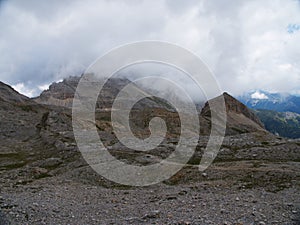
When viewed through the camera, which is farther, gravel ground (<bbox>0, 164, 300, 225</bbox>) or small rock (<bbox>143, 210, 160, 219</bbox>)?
small rock (<bbox>143, 210, 160, 219</bbox>)

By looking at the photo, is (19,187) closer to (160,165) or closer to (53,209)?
(53,209)

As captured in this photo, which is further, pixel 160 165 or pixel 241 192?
pixel 160 165

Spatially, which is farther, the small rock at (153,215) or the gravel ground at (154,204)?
the small rock at (153,215)

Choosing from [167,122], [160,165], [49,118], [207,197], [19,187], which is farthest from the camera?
[167,122]

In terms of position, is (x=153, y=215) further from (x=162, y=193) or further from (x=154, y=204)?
(x=162, y=193)

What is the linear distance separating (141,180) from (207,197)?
12.4 metres

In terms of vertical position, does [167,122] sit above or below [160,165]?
above

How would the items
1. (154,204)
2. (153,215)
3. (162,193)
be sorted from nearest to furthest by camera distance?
(153,215)
(154,204)
(162,193)

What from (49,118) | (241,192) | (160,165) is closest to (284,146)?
(160,165)

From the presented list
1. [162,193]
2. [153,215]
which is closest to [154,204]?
[153,215]

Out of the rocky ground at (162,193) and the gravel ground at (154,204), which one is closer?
the gravel ground at (154,204)

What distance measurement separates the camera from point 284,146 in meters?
58.2

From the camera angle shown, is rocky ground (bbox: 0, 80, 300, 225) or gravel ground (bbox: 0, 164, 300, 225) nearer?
gravel ground (bbox: 0, 164, 300, 225)

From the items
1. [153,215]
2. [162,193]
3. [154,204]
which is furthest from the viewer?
[162,193]
